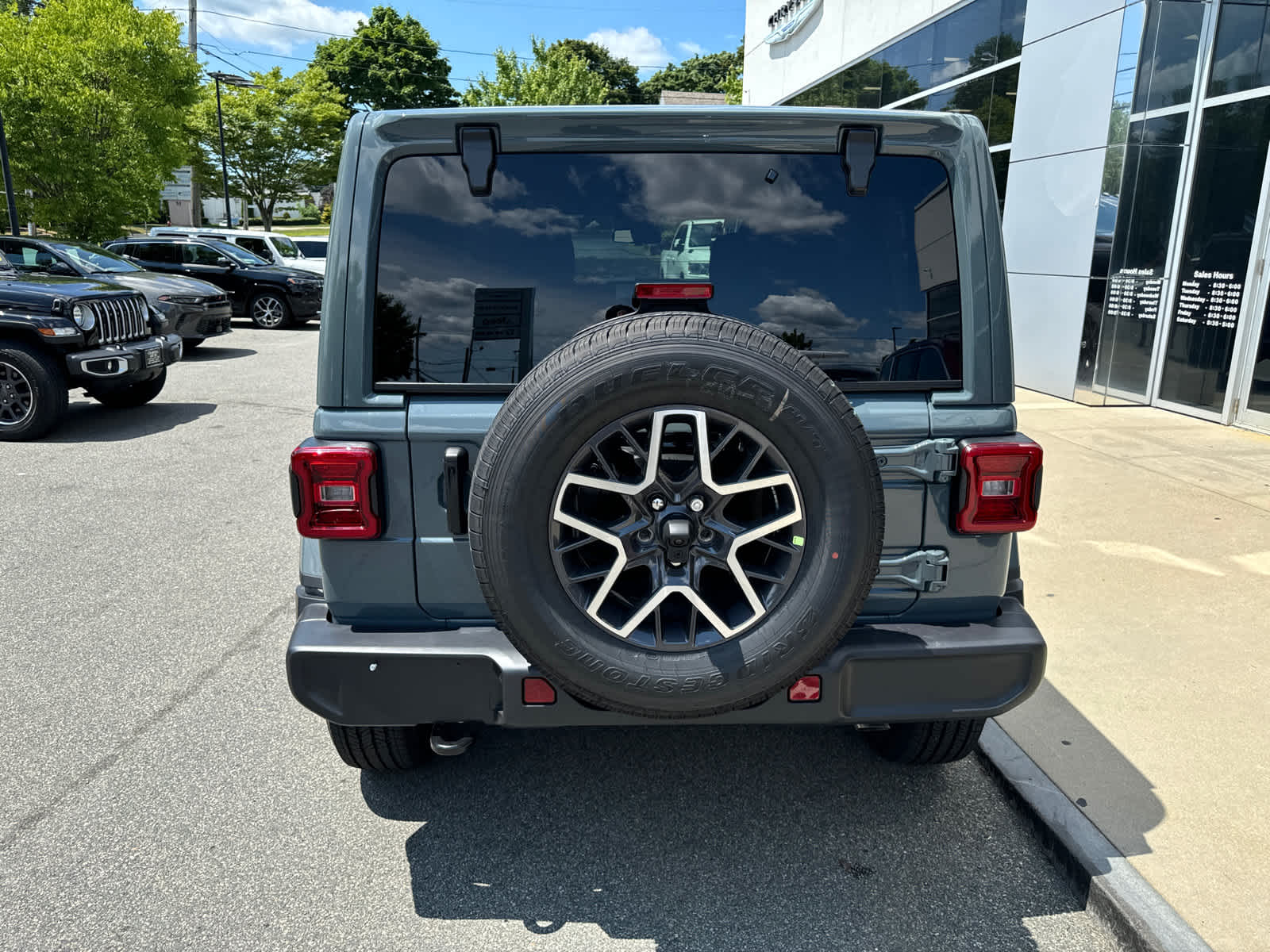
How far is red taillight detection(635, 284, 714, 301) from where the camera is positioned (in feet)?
8.00

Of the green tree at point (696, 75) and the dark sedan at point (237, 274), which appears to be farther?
the green tree at point (696, 75)

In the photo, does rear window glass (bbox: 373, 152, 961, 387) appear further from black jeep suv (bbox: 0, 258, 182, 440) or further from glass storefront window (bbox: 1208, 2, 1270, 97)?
glass storefront window (bbox: 1208, 2, 1270, 97)

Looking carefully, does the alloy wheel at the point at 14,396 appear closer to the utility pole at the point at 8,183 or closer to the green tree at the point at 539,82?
the utility pole at the point at 8,183

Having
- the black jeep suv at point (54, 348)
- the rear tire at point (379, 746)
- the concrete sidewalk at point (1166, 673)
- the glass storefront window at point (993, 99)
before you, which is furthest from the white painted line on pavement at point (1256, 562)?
the black jeep suv at point (54, 348)

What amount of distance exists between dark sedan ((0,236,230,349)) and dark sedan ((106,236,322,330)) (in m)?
3.61

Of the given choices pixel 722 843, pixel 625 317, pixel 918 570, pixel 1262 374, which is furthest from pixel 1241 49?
pixel 722 843

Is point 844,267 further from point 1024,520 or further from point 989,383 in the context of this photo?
point 1024,520

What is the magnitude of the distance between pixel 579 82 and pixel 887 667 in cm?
5050

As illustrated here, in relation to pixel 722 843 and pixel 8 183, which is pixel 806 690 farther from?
pixel 8 183

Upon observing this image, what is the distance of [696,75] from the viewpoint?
3479 inches

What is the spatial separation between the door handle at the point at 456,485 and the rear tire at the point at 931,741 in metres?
1.59

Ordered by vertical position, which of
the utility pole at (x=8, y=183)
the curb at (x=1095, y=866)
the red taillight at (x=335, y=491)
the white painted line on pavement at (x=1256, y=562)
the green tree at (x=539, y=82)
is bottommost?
the curb at (x=1095, y=866)

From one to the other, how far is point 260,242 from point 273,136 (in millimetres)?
26808

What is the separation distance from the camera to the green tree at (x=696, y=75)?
87688 mm
